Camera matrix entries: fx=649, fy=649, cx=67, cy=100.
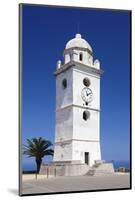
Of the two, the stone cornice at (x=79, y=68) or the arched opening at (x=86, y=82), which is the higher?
the stone cornice at (x=79, y=68)

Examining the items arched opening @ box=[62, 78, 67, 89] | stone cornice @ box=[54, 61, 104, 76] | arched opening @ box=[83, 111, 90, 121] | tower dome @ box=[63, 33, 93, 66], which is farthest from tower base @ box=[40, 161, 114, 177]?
tower dome @ box=[63, 33, 93, 66]

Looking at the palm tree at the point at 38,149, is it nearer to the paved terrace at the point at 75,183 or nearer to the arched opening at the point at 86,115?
the paved terrace at the point at 75,183

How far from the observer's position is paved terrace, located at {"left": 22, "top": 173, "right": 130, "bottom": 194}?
7.27m

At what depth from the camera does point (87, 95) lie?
762cm

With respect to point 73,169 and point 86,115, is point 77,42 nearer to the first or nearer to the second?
point 86,115

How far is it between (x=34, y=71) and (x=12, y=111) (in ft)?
1.68

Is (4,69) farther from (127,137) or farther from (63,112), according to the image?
(127,137)

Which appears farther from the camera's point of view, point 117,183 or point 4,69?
point 117,183

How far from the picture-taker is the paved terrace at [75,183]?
7.27 m

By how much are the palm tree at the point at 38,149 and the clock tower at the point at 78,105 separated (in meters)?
0.12

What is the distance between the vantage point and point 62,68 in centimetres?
747

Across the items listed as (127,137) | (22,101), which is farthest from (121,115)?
(22,101)

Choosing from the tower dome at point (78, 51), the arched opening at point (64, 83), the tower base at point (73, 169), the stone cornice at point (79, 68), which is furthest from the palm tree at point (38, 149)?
the tower dome at point (78, 51)

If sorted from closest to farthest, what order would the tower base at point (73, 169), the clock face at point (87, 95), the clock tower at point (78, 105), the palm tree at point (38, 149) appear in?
the palm tree at point (38, 149), the tower base at point (73, 169), the clock tower at point (78, 105), the clock face at point (87, 95)
